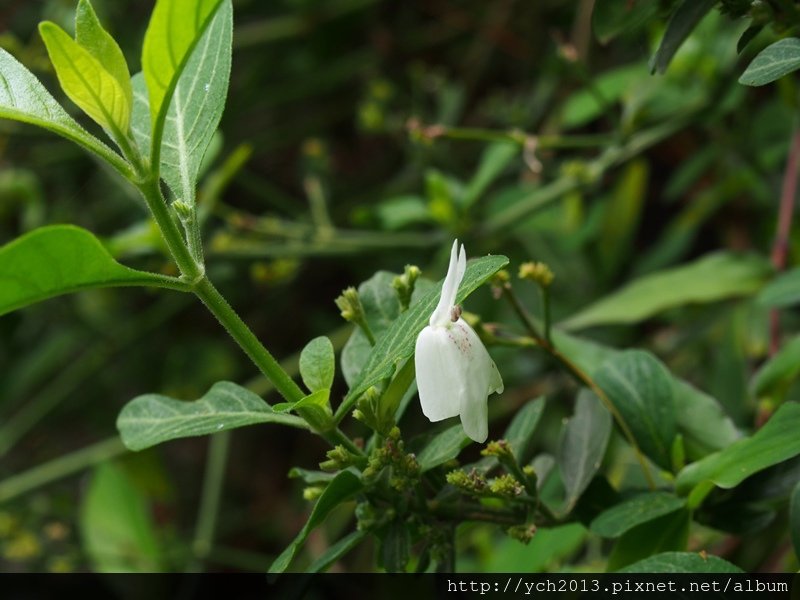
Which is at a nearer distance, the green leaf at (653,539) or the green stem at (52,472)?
the green leaf at (653,539)

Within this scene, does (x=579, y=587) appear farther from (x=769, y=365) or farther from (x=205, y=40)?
(x=205, y=40)

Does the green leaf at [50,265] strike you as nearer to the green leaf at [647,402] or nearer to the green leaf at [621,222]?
the green leaf at [647,402]

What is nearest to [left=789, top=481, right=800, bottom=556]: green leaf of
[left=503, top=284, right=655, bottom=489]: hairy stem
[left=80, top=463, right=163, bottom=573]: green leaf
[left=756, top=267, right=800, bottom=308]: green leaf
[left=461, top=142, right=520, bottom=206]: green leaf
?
[left=503, top=284, right=655, bottom=489]: hairy stem

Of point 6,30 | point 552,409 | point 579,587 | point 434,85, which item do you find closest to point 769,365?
point 579,587

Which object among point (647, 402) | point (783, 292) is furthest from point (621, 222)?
point (647, 402)

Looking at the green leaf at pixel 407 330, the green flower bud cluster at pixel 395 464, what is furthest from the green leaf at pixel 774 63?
the green flower bud cluster at pixel 395 464

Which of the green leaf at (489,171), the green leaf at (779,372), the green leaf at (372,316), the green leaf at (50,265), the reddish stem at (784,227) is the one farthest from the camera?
the green leaf at (489,171)

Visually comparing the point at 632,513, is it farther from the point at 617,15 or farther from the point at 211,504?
the point at 211,504

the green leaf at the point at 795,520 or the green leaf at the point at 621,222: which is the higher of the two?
the green leaf at the point at 795,520
